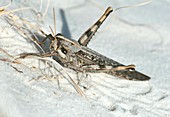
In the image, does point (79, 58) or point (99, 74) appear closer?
point (79, 58)

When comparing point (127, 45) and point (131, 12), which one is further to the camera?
point (131, 12)

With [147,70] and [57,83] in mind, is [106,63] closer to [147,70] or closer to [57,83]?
[57,83]

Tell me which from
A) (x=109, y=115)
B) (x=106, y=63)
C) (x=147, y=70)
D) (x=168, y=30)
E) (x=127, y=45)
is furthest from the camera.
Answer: (x=168, y=30)

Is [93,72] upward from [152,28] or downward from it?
downward

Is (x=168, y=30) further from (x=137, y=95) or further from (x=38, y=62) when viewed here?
(x=38, y=62)

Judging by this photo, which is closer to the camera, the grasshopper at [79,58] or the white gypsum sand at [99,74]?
the white gypsum sand at [99,74]

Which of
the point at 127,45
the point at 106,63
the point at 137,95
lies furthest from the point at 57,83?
the point at 127,45

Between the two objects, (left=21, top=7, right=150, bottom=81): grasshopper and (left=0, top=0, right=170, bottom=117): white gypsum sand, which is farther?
(left=21, top=7, right=150, bottom=81): grasshopper

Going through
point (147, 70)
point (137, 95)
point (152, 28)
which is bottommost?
point (137, 95)

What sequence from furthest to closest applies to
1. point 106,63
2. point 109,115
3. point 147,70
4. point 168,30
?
point 168,30 < point 147,70 < point 106,63 < point 109,115
